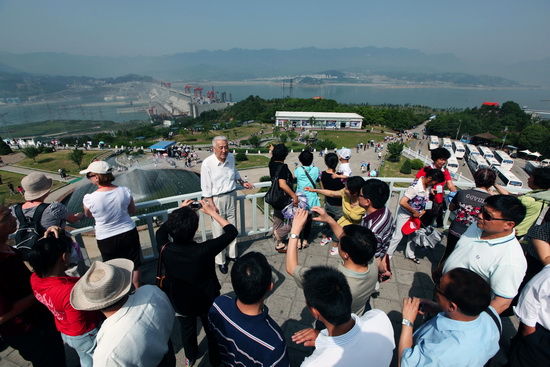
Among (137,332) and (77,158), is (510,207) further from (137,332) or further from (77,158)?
(77,158)

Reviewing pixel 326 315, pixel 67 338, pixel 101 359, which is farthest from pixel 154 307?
pixel 326 315

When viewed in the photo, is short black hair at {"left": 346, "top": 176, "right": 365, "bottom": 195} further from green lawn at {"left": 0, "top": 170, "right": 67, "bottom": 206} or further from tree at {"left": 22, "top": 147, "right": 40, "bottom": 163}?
tree at {"left": 22, "top": 147, "right": 40, "bottom": 163}

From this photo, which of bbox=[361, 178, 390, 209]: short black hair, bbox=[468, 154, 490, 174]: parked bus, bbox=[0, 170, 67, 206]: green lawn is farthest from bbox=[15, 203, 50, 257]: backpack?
bbox=[468, 154, 490, 174]: parked bus

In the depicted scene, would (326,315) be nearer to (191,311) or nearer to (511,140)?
(191,311)

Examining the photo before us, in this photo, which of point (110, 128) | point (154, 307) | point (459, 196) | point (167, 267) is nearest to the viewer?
point (154, 307)

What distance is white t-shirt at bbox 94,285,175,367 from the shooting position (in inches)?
59.7

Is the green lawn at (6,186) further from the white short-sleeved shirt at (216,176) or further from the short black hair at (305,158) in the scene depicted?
the short black hair at (305,158)

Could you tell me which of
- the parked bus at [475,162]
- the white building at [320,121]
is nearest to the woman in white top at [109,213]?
the parked bus at [475,162]

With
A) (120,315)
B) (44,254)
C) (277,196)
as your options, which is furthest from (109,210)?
(277,196)

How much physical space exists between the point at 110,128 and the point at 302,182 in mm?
102201

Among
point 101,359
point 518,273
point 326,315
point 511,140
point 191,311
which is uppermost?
point 326,315

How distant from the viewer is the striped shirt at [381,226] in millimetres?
2709

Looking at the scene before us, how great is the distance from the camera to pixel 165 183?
2311 cm

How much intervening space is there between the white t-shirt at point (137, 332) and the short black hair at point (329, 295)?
44.0 inches
